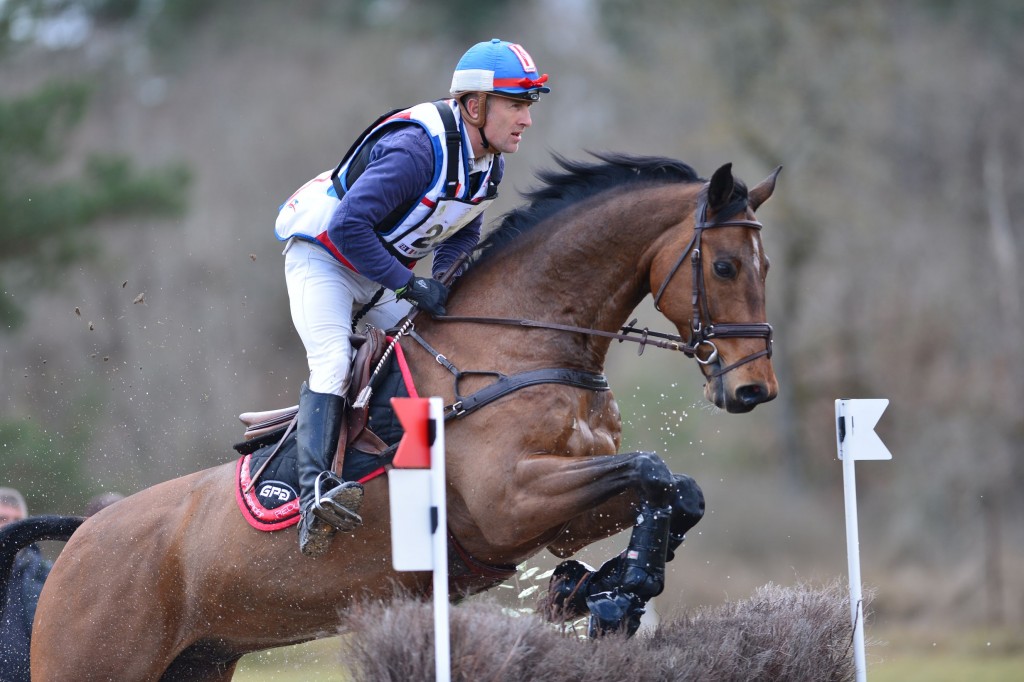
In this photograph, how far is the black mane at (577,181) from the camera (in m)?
5.16

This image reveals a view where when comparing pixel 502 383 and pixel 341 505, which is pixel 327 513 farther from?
pixel 502 383

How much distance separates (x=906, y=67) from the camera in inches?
812

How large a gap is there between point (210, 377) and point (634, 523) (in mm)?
14675

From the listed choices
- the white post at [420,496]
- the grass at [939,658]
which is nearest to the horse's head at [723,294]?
the white post at [420,496]

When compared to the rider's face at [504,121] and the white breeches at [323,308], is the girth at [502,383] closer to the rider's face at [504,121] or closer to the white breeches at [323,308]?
the white breeches at [323,308]

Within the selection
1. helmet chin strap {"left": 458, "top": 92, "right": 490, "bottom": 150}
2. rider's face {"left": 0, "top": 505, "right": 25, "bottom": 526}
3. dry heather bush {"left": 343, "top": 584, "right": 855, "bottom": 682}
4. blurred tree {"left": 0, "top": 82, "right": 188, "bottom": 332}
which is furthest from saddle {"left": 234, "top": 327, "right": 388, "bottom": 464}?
blurred tree {"left": 0, "top": 82, "right": 188, "bottom": 332}

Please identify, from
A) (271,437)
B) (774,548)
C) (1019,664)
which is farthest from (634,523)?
(774,548)

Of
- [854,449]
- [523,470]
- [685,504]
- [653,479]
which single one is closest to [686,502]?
[685,504]

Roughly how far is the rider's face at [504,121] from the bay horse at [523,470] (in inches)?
14.8

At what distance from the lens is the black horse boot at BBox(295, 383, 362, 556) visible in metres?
4.72

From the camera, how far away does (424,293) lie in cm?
495

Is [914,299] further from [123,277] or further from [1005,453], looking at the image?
[123,277]

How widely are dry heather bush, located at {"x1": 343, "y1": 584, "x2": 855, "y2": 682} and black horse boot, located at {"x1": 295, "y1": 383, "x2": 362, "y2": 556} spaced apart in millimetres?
456

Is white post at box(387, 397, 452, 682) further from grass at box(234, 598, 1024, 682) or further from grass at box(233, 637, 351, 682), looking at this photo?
grass at box(234, 598, 1024, 682)
